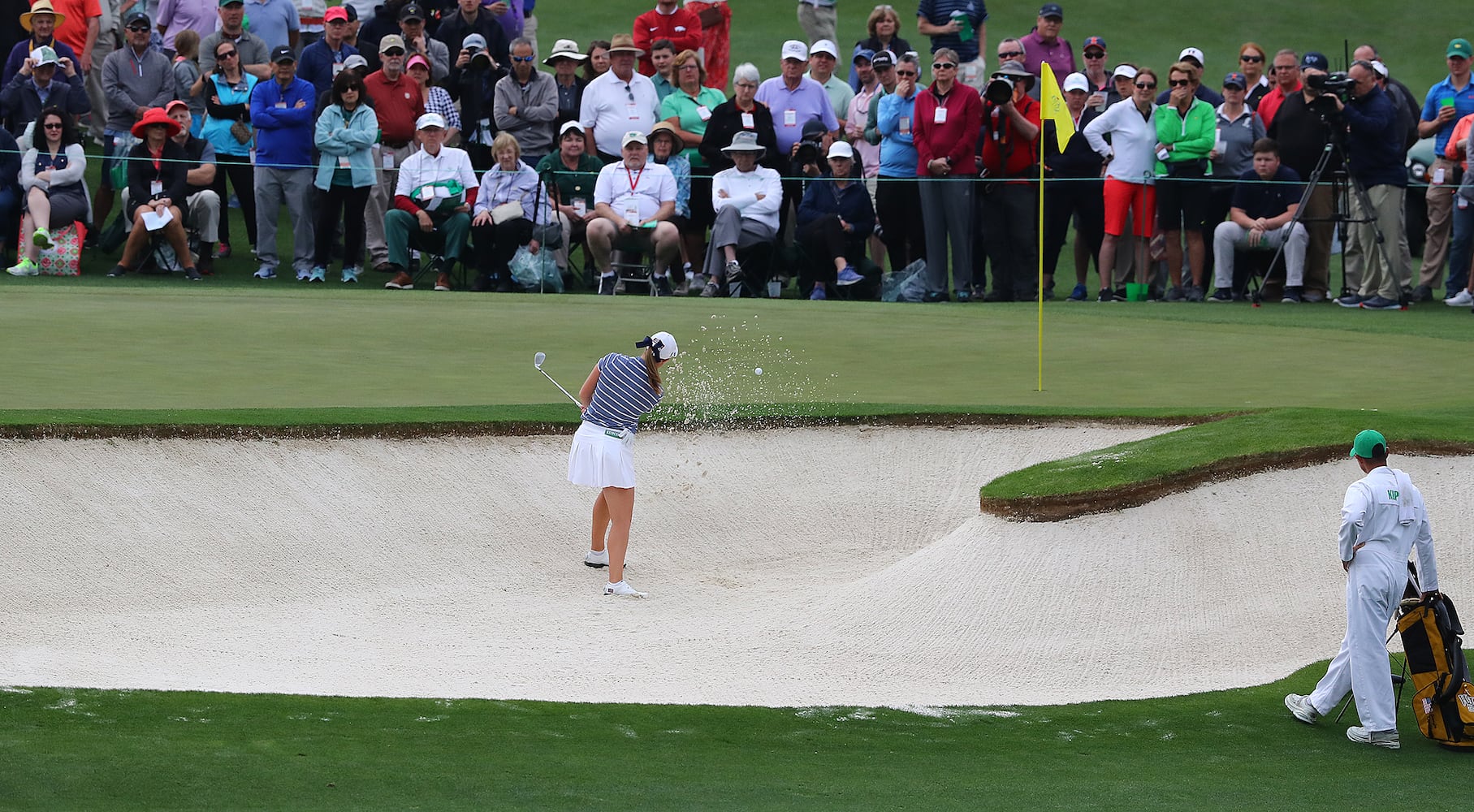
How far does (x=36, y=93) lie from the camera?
19.5m

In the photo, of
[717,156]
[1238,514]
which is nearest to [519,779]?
[1238,514]

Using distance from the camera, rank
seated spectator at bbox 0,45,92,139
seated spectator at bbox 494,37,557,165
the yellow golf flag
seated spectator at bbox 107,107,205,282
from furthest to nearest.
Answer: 1. seated spectator at bbox 494,37,557,165
2. seated spectator at bbox 0,45,92,139
3. seated spectator at bbox 107,107,205,282
4. the yellow golf flag

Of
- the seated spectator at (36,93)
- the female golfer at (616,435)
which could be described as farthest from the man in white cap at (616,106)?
the female golfer at (616,435)

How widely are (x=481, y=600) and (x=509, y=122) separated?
1093cm

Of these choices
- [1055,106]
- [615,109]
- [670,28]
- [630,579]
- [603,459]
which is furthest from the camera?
[670,28]

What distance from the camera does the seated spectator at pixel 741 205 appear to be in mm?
19156

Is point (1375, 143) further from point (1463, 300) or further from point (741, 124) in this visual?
point (741, 124)

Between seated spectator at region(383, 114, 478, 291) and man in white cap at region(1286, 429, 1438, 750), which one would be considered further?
seated spectator at region(383, 114, 478, 291)

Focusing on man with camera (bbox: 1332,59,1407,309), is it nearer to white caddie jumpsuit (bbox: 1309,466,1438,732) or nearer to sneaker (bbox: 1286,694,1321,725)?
white caddie jumpsuit (bbox: 1309,466,1438,732)

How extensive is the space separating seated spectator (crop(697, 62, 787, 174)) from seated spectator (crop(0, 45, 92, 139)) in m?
7.14

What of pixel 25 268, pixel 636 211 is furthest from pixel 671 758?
pixel 25 268

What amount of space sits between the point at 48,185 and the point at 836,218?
27.9 ft

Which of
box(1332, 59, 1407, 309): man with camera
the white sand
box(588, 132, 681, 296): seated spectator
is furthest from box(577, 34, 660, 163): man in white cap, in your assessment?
the white sand

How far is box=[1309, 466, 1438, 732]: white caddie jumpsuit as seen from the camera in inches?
320
